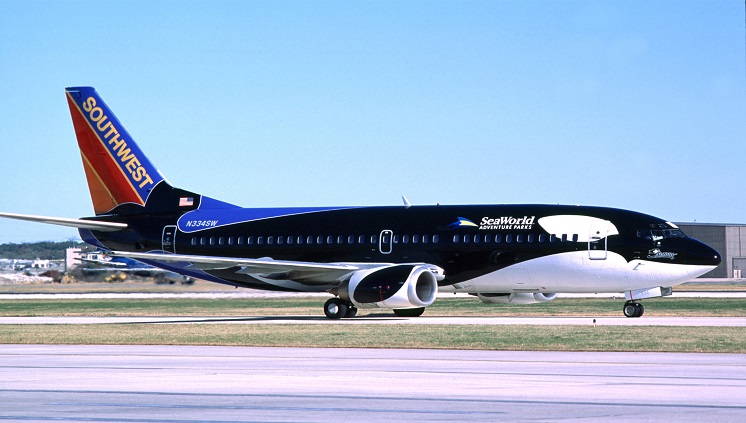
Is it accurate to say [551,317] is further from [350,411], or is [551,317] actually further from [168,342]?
[350,411]

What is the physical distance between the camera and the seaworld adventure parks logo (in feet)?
124

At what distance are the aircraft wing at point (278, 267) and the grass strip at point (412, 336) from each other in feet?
18.4

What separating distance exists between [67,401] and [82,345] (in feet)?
38.6

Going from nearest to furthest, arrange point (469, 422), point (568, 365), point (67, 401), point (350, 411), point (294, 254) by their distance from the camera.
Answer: point (469, 422) < point (350, 411) < point (67, 401) < point (568, 365) < point (294, 254)

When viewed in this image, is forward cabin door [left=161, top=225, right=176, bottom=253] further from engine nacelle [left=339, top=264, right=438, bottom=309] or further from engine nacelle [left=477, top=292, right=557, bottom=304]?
engine nacelle [left=477, top=292, right=557, bottom=304]

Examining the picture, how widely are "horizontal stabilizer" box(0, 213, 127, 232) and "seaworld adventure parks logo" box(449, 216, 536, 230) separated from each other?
45.0 ft

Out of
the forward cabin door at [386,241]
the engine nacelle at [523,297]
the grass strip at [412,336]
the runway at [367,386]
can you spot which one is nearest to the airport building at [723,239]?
the engine nacelle at [523,297]

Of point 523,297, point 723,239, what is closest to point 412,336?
point 523,297

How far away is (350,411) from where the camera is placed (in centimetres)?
1402

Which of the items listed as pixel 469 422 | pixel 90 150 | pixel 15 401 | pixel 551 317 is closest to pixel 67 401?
pixel 15 401

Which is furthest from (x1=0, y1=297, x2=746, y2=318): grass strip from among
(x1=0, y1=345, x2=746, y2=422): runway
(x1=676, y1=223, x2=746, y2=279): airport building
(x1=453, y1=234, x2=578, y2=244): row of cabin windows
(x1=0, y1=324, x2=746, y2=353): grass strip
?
Answer: (x1=676, y1=223, x2=746, y2=279): airport building

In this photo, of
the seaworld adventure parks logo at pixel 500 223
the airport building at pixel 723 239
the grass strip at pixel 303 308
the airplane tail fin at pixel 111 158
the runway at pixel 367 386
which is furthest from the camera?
the airport building at pixel 723 239

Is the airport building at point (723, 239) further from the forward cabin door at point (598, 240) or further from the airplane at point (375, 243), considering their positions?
the forward cabin door at point (598, 240)

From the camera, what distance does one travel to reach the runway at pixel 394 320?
110 feet
